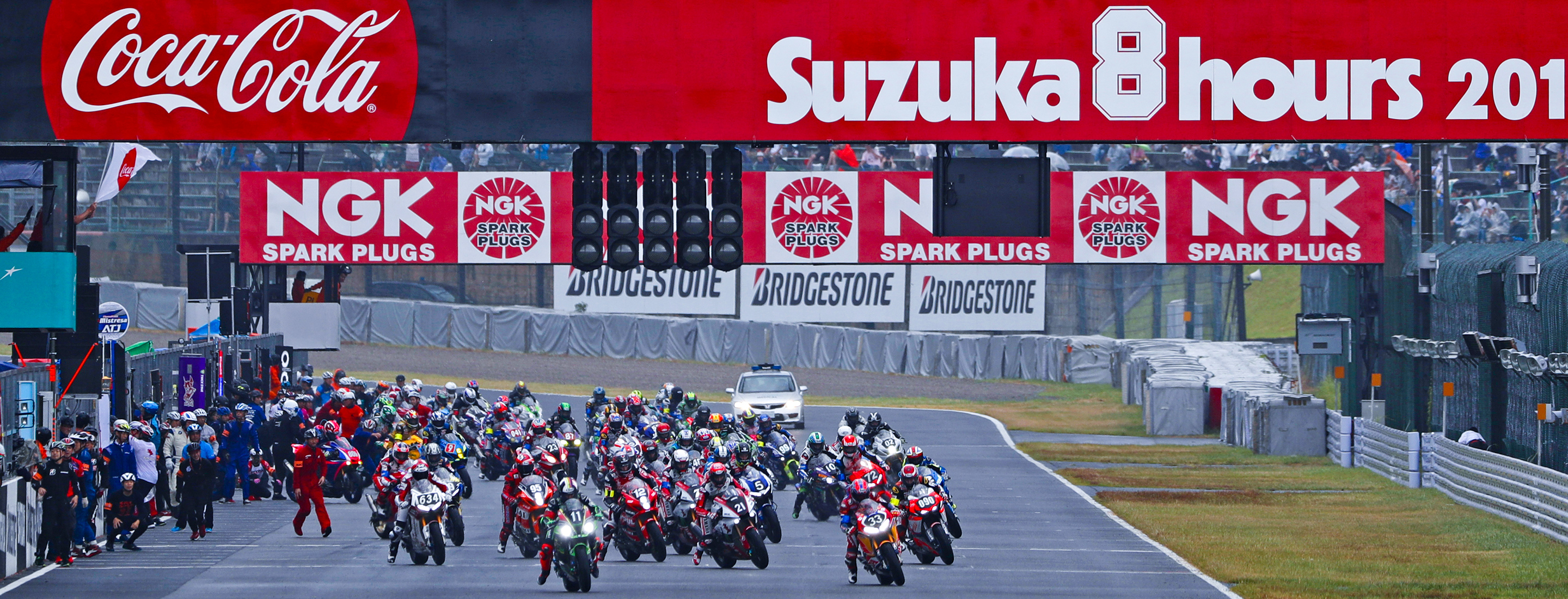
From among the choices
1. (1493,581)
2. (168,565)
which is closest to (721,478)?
(168,565)

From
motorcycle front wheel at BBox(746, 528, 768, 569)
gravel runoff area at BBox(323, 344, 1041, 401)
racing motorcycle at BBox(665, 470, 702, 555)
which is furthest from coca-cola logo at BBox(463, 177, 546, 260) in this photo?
gravel runoff area at BBox(323, 344, 1041, 401)

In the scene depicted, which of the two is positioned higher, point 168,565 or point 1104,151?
point 1104,151

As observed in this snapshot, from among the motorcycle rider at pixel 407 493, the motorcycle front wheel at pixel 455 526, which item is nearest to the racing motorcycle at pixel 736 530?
the motorcycle rider at pixel 407 493

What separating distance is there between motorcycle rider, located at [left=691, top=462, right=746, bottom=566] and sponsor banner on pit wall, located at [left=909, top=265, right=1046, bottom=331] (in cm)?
3498

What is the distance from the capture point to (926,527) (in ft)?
65.1

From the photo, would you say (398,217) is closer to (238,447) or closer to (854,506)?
(238,447)

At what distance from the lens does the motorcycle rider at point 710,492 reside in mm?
19531

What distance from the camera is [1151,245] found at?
117 feet

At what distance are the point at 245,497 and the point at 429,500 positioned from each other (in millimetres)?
8865

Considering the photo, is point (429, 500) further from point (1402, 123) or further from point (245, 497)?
point (1402, 123)

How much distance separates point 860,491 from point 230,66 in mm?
8220

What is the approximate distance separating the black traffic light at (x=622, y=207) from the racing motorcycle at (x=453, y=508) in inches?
119

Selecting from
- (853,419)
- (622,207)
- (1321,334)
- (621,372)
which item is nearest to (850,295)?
(621,372)

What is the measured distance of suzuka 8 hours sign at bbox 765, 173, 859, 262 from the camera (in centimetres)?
3562
